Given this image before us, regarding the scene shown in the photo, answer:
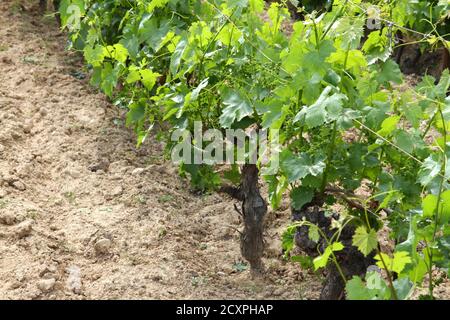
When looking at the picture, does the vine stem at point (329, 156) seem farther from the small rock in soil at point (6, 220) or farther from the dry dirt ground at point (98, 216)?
the small rock in soil at point (6, 220)

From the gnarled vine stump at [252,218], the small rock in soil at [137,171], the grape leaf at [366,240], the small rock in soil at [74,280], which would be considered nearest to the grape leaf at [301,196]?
the grape leaf at [366,240]

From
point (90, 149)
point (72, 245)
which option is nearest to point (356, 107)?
point (72, 245)

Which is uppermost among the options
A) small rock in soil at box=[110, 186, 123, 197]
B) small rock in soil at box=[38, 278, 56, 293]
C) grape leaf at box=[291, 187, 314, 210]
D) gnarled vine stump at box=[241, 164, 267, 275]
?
grape leaf at box=[291, 187, 314, 210]

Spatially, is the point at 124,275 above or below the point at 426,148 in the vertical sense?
below

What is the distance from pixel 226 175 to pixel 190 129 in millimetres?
336

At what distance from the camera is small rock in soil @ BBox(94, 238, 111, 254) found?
4.04 m

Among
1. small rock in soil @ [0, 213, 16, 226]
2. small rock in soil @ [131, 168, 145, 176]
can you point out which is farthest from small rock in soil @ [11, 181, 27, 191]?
small rock in soil @ [131, 168, 145, 176]

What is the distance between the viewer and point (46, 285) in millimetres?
3617

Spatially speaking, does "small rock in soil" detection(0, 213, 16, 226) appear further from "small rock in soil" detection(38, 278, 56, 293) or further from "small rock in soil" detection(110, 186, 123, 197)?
"small rock in soil" detection(110, 186, 123, 197)

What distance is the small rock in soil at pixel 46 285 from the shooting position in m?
3.61

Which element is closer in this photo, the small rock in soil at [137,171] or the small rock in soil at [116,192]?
the small rock in soil at [116,192]

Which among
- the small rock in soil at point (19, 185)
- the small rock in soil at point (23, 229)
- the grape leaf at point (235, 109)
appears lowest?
the small rock in soil at point (19, 185)
